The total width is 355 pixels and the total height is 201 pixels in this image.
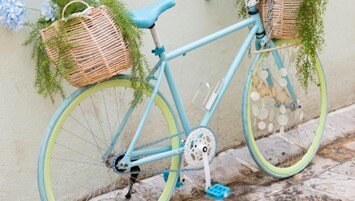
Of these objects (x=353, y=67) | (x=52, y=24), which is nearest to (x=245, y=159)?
(x=353, y=67)

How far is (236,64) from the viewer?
11.8ft

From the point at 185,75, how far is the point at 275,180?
99cm

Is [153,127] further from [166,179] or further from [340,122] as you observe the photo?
[340,122]

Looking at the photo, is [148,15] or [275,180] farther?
[275,180]

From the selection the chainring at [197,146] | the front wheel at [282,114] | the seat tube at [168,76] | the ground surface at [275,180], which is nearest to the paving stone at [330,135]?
the ground surface at [275,180]

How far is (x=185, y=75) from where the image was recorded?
399 centimetres

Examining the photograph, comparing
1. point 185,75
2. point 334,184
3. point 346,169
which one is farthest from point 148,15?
point 346,169

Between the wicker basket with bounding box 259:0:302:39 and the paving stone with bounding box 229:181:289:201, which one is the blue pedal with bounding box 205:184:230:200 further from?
the wicker basket with bounding box 259:0:302:39

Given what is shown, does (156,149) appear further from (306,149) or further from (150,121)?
(306,149)

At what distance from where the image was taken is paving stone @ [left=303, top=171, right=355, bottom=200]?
3.77 meters

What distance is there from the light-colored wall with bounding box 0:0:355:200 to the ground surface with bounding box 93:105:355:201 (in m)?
0.29

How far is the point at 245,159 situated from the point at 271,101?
1.57ft

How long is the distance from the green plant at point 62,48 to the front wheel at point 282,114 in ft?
3.13

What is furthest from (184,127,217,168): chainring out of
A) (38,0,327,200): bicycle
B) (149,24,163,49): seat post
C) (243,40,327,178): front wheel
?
(149,24,163,49): seat post
